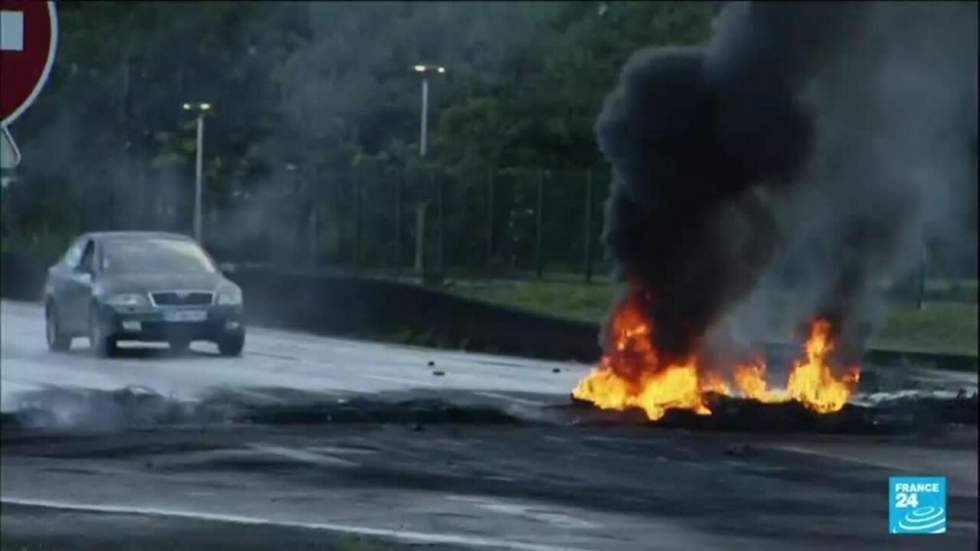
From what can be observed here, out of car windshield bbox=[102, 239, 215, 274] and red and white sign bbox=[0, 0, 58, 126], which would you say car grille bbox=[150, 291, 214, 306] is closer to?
car windshield bbox=[102, 239, 215, 274]

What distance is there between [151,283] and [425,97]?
7.30m

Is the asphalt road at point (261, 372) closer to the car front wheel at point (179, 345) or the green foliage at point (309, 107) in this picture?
the car front wheel at point (179, 345)

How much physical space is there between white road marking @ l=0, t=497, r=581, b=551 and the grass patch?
7.65 meters

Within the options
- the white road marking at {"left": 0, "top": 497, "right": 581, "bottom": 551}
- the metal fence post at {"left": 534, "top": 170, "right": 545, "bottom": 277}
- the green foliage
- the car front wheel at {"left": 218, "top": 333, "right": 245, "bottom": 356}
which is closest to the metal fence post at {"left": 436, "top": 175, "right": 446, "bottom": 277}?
the green foliage

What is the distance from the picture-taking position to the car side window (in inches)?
680

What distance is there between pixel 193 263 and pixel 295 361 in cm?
122

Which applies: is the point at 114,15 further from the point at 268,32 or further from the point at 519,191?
the point at 519,191

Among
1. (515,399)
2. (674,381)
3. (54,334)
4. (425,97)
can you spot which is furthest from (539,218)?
(674,381)

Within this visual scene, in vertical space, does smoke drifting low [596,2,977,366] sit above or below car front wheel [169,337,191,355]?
above

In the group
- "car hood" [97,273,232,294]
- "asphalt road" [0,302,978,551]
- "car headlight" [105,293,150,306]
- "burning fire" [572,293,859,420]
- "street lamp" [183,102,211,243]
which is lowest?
"asphalt road" [0,302,978,551]

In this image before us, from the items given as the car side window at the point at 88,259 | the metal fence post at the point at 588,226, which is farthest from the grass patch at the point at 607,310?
the car side window at the point at 88,259

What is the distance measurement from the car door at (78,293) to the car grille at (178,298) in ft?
2.12

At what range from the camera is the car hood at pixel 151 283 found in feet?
55.4

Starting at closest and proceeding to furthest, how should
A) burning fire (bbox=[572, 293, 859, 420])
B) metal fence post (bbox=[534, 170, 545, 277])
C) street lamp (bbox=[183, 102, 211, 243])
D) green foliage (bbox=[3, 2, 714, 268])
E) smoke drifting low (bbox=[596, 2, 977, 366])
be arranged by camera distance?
burning fire (bbox=[572, 293, 859, 420]) → smoke drifting low (bbox=[596, 2, 977, 366]) → green foliage (bbox=[3, 2, 714, 268]) → street lamp (bbox=[183, 102, 211, 243]) → metal fence post (bbox=[534, 170, 545, 277])
